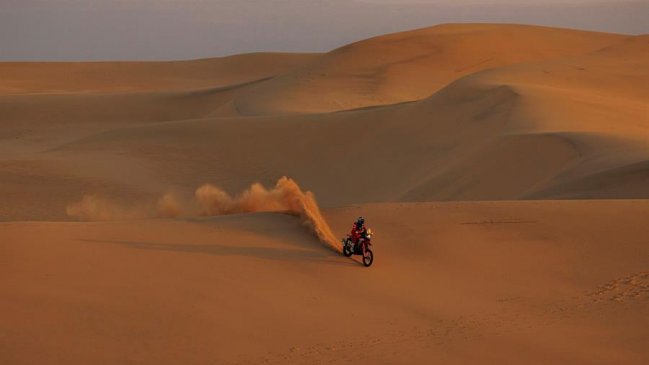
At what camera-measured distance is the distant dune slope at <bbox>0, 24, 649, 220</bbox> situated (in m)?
19.7

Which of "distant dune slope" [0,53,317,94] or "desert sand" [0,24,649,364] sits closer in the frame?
"desert sand" [0,24,649,364]

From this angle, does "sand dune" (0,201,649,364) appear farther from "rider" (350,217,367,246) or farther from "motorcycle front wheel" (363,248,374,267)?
"rider" (350,217,367,246)

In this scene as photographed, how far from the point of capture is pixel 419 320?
848 cm

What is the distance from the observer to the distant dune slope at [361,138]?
1970cm

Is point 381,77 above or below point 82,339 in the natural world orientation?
above

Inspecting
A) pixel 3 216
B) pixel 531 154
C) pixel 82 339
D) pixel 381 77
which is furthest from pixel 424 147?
pixel 381 77

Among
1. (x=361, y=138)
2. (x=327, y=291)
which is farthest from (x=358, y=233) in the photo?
(x=361, y=138)

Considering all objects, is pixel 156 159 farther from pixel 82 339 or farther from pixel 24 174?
pixel 82 339

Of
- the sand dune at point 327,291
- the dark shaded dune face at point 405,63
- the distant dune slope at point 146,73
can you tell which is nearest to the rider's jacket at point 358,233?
the sand dune at point 327,291

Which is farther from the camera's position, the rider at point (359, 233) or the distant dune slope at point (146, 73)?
the distant dune slope at point (146, 73)

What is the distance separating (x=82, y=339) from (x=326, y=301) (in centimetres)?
216

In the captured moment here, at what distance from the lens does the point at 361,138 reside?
2788 cm

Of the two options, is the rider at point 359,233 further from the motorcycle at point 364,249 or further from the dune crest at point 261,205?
the dune crest at point 261,205

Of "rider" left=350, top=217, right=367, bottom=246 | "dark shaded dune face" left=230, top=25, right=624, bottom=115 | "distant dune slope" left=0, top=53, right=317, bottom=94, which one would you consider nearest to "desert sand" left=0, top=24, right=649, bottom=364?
"rider" left=350, top=217, right=367, bottom=246
